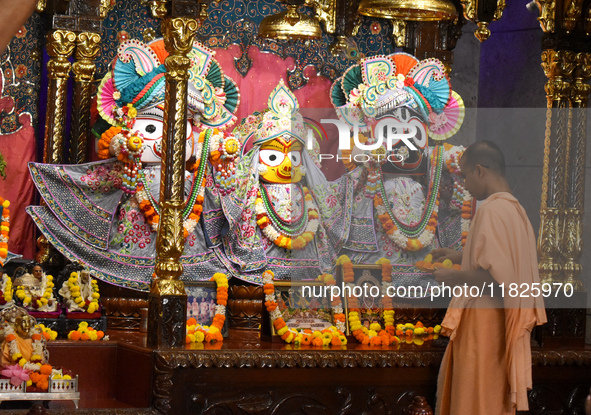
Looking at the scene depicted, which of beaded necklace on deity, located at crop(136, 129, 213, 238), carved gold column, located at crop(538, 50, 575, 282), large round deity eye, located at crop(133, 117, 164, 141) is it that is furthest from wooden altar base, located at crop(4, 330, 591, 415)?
large round deity eye, located at crop(133, 117, 164, 141)

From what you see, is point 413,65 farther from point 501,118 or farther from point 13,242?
point 13,242

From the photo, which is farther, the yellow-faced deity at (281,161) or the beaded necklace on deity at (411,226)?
the yellow-faced deity at (281,161)

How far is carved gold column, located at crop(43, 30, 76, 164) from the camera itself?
751 centimetres

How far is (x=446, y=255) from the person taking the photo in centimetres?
658

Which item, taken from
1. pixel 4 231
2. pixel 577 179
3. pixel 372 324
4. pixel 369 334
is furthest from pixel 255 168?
pixel 577 179

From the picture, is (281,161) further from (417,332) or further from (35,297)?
(35,297)

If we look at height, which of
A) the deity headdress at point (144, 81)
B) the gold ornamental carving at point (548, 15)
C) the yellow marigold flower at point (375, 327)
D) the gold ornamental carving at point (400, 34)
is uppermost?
the gold ornamental carving at point (400, 34)

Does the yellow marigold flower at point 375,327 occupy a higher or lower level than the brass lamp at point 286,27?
lower

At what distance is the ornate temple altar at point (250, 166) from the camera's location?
5.72 m

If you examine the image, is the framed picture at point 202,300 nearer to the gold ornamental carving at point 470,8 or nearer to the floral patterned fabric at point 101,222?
the floral patterned fabric at point 101,222

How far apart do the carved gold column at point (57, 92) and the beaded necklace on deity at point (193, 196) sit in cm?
88

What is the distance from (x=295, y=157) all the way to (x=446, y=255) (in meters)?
1.99

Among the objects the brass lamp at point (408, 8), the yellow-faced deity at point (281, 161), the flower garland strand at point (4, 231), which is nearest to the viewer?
the brass lamp at point (408, 8)

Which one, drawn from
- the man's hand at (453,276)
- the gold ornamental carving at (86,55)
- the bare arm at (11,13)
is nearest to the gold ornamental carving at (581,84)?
the man's hand at (453,276)
